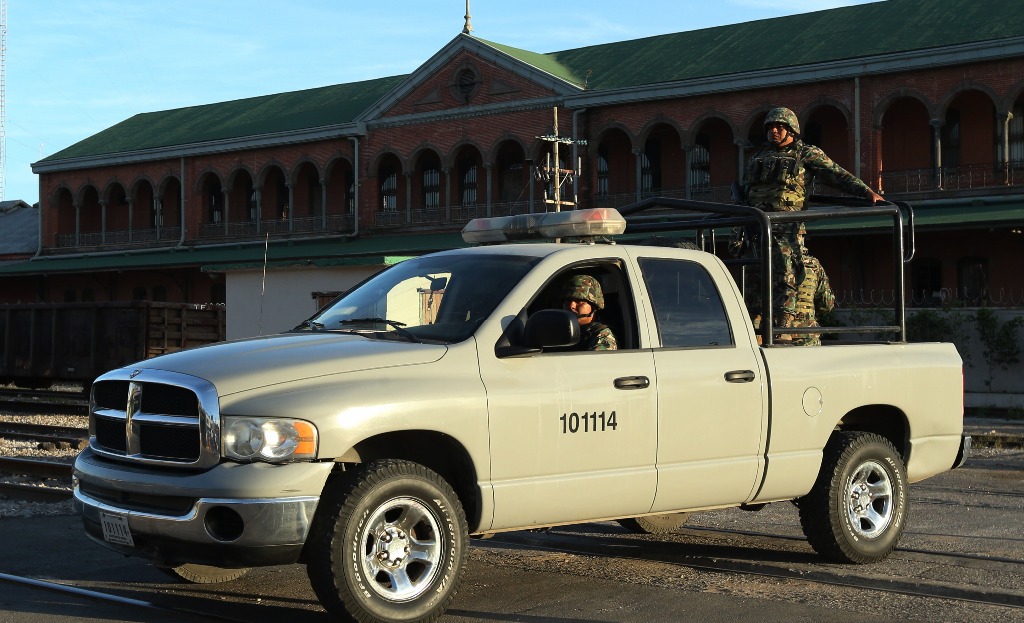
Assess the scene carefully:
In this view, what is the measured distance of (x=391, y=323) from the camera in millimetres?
6805

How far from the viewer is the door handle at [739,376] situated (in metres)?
7.26

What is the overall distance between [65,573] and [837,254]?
103 ft

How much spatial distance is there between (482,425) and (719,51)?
117ft

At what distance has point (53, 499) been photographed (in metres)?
11.0

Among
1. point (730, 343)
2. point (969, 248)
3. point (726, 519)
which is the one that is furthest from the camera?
point (969, 248)

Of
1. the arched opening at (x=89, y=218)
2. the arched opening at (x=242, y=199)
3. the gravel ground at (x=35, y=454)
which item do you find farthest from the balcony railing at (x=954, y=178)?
the arched opening at (x=89, y=218)

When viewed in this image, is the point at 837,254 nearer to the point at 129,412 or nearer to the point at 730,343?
the point at 730,343

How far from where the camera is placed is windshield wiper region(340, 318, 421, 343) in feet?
21.5

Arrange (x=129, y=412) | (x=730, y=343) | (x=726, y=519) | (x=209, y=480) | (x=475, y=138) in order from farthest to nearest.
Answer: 1. (x=475, y=138)
2. (x=726, y=519)
3. (x=730, y=343)
4. (x=129, y=412)
5. (x=209, y=480)

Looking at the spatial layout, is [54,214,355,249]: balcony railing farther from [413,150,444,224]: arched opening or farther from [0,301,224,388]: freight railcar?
[0,301,224,388]: freight railcar

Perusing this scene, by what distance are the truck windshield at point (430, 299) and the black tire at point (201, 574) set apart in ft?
4.68

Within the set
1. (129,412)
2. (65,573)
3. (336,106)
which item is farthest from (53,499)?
(336,106)

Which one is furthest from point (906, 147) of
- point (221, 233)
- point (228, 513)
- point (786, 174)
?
point (228, 513)

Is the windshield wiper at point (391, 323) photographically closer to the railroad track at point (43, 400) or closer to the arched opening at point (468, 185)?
the railroad track at point (43, 400)
